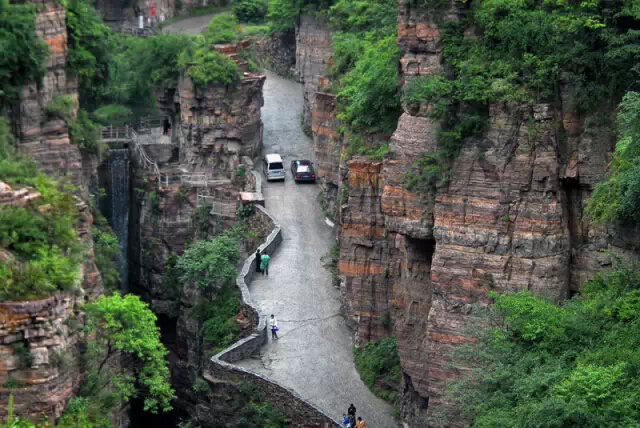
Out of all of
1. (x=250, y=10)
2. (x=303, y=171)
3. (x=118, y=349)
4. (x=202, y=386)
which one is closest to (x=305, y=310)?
(x=202, y=386)

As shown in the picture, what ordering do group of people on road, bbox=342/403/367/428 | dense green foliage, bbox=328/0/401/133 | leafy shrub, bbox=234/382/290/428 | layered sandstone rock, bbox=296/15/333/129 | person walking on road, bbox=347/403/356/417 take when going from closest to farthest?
group of people on road, bbox=342/403/367/428
person walking on road, bbox=347/403/356/417
dense green foliage, bbox=328/0/401/133
leafy shrub, bbox=234/382/290/428
layered sandstone rock, bbox=296/15/333/129

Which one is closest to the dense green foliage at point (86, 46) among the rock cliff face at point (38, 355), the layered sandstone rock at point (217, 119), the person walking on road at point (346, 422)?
the layered sandstone rock at point (217, 119)

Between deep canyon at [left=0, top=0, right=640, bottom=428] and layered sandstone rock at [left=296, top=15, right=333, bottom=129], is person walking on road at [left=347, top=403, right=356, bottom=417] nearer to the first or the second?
deep canyon at [left=0, top=0, right=640, bottom=428]

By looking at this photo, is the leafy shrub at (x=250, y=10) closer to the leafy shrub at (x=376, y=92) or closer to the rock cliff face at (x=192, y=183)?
the rock cliff face at (x=192, y=183)

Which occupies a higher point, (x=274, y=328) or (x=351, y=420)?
(x=274, y=328)

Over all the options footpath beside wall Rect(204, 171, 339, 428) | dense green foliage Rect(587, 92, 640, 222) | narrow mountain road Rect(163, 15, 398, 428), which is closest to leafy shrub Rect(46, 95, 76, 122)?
footpath beside wall Rect(204, 171, 339, 428)

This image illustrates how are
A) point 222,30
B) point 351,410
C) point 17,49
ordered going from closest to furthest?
1. point 351,410
2. point 17,49
3. point 222,30

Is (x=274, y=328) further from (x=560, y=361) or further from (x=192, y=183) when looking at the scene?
(x=560, y=361)

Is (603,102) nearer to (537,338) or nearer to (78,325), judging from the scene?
(537,338)
